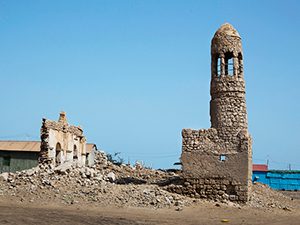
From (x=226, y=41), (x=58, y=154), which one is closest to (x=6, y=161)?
(x=58, y=154)

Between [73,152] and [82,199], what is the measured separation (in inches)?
467

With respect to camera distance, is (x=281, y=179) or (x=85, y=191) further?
(x=281, y=179)

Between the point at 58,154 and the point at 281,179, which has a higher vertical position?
the point at 58,154

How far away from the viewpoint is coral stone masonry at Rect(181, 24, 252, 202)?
18.0 metres

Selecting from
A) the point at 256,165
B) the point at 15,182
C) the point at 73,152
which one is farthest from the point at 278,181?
the point at 15,182

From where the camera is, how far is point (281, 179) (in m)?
33.5

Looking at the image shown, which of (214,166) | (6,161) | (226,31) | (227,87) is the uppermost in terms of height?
(226,31)

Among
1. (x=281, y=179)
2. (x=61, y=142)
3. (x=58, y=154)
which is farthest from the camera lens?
(x=281, y=179)

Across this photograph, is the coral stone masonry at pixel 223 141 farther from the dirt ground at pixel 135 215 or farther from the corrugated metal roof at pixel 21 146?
the corrugated metal roof at pixel 21 146

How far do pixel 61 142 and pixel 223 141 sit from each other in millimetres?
11142

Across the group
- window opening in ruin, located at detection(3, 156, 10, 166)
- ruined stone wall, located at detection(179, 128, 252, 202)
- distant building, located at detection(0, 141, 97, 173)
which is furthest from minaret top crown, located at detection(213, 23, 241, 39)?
window opening in ruin, located at detection(3, 156, 10, 166)

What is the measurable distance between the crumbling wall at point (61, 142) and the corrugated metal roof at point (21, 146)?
2945mm

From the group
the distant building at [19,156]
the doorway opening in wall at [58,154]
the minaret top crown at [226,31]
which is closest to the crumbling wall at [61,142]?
the doorway opening in wall at [58,154]

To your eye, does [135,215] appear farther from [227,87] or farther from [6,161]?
[6,161]
